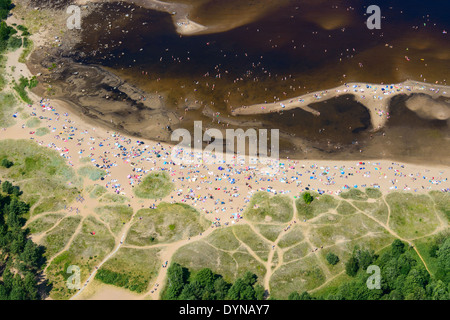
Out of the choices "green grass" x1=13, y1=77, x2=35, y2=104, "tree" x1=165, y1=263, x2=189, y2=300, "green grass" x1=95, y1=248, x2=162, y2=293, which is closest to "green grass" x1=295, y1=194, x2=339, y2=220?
"tree" x1=165, y1=263, x2=189, y2=300

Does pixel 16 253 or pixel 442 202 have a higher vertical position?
pixel 442 202

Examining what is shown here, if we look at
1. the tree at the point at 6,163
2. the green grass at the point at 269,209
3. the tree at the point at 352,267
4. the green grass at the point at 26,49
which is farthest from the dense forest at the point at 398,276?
the green grass at the point at 26,49

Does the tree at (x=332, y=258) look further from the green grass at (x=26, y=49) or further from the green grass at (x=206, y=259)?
the green grass at (x=26, y=49)

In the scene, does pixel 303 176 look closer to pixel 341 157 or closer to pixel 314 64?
pixel 341 157

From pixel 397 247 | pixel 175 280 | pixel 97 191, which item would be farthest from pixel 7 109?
pixel 397 247

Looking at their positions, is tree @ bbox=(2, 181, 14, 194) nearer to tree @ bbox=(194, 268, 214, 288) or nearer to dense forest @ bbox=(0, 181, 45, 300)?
dense forest @ bbox=(0, 181, 45, 300)

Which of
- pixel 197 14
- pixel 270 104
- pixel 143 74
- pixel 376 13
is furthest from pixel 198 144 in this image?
pixel 376 13

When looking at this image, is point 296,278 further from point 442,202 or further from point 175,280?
point 442,202
